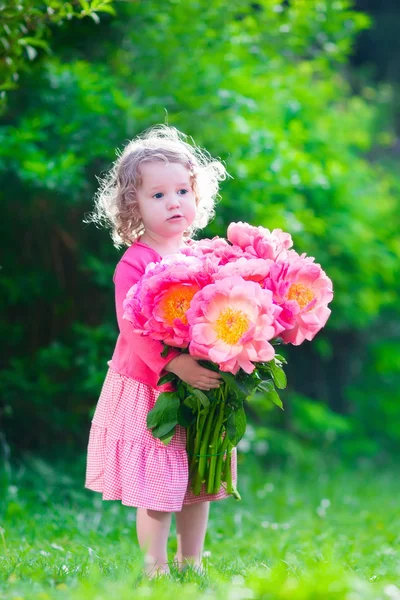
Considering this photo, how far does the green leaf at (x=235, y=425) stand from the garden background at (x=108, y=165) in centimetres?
85

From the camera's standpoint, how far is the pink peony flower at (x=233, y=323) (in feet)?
7.69

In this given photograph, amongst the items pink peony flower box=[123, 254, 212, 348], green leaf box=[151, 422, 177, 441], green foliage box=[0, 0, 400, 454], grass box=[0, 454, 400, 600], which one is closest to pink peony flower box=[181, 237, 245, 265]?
pink peony flower box=[123, 254, 212, 348]

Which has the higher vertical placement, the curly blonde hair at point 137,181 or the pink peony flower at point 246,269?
the curly blonde hair at point 137,181

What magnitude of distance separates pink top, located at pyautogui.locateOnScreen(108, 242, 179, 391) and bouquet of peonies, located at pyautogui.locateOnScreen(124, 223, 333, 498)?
6 cm

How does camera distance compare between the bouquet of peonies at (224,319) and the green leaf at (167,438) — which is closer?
the bouquet of peonies at (224,319)

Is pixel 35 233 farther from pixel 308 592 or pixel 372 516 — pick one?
pixel 308 592

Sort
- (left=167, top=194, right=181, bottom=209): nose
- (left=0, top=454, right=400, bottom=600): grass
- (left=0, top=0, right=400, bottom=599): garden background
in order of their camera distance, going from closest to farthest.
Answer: (left=0, top=454, right=400, bottom=600): grass
(left=167, top=194, right=181, bottom=209): nose
(left=0, top=0, right=400, bottom=599): garden background

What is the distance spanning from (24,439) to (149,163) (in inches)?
112

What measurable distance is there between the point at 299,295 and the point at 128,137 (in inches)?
85.2

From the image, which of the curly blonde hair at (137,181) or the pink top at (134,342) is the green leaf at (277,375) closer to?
the pink top at (134,342)

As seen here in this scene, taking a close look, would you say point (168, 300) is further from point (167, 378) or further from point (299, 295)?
point (299, 295)

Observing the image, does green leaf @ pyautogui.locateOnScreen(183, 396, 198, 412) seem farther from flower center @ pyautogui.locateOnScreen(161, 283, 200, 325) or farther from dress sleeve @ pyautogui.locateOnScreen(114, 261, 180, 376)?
flower center @ pyautogui.locateOnScreen(161, 283, 200, 325)

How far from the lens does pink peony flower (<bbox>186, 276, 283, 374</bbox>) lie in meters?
2.34

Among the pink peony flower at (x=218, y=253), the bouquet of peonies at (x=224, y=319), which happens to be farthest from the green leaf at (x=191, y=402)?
the pink peony flower at (x=218, y=253)
